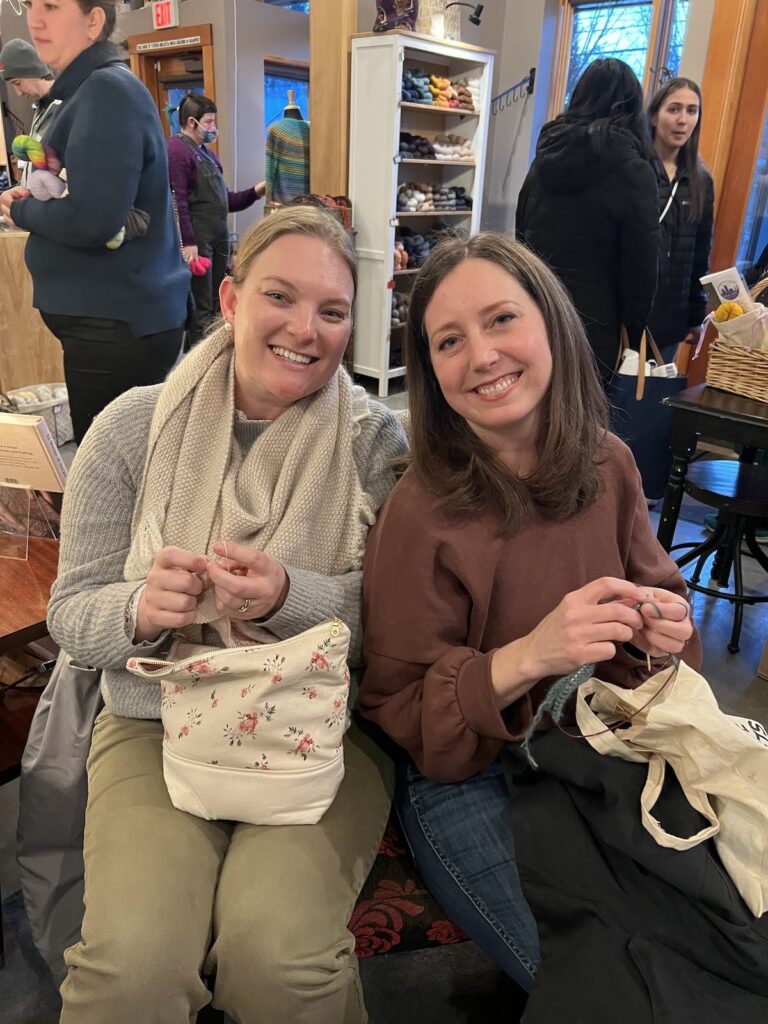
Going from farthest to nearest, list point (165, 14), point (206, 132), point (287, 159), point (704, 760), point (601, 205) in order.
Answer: point (165, 14)
point (287, 159)
point (206, 132)
point (601, 205)
point (704, 760)

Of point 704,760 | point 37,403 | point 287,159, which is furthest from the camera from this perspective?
point 287,159

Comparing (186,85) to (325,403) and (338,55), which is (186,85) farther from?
(325,403)

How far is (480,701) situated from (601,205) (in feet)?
6.92

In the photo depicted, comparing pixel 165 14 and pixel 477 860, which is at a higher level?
pixel 165 14

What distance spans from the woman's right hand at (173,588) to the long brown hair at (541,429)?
374 millimetres

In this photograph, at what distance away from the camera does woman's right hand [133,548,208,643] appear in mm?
1028

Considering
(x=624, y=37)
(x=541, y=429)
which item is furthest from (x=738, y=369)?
(x=624, y=37)

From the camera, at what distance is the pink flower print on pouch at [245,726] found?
1.00 m

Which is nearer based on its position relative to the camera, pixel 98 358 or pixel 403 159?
pixel 98 358

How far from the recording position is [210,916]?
99 cm

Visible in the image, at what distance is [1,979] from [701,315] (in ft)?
11.3

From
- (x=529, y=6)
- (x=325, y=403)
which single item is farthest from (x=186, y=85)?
(x=325, y=403)

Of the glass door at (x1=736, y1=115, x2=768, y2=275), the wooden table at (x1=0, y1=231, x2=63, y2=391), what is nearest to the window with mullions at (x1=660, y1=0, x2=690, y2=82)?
the glass door at (x1=736, y1=115, x2=768, y2=275)

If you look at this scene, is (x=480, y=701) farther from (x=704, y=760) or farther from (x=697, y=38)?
(x=697, y=38)
